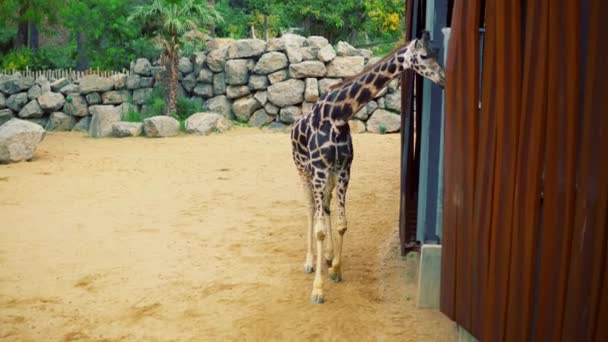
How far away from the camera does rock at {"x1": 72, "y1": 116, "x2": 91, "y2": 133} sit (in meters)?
16.9

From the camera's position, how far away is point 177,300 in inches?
189

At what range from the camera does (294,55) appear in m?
15.7

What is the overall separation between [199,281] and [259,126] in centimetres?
1114

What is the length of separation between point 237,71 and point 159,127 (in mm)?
2708

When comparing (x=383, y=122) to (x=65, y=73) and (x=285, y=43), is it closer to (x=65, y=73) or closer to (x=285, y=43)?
(x=285, y=43)

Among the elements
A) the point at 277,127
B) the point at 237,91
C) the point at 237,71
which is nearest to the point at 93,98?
the point at 237,91

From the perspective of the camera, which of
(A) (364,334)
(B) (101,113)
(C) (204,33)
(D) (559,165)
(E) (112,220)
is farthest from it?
(C) (204,33)

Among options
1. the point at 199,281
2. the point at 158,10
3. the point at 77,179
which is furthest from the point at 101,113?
the point at 199,281

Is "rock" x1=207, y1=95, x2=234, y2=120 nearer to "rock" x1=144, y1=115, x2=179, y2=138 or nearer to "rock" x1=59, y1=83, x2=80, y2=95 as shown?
"rock" x1=144, y1=115, x2=179, y2=138

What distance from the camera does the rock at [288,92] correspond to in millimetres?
15633

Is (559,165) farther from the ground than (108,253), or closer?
farther from the ground

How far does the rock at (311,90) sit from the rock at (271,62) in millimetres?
855

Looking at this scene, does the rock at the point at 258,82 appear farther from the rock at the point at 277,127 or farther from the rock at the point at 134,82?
the rock at the point at 134,82

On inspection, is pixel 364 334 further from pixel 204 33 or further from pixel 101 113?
pixel 204 33
